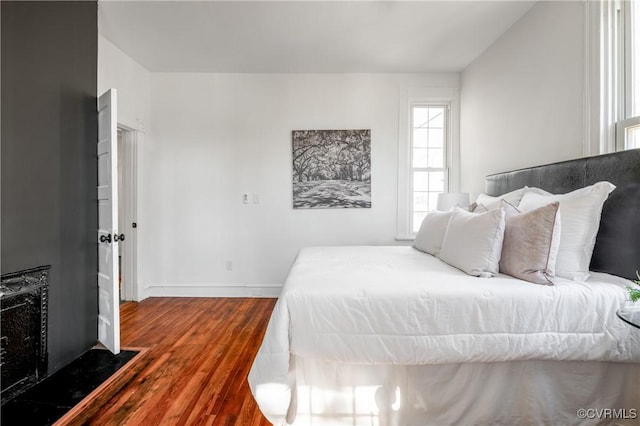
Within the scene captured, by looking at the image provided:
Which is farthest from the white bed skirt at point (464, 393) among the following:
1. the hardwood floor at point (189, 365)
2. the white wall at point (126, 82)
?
the white wall at point (126, 82)

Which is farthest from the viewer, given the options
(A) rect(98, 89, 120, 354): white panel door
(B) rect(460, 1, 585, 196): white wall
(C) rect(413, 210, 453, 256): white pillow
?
(C) rect(413, 210, 453, 256): white pillow

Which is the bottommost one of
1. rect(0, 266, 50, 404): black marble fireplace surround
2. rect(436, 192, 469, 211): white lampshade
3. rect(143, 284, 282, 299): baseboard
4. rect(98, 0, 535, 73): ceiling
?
rect(143, 284, 282, 299): baseboard

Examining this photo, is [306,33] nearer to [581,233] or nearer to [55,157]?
[55,157]

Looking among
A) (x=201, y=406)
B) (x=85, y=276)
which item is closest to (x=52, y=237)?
(x=85, y=276)

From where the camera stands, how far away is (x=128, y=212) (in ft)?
11.6

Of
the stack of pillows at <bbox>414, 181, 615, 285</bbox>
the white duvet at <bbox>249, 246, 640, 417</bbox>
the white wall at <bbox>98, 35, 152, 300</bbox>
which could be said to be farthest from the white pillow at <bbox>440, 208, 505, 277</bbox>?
the white wall at <bbox>98, 35, 152, 300</bbox>

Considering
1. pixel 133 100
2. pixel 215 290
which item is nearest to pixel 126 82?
pixel 133 100

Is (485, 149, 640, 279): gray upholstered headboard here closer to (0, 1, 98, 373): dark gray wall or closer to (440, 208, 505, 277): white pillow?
(440, 208, 505, 277): white pillow

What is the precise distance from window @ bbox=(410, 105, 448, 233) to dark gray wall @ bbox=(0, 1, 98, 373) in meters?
3.30

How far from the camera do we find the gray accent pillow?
1.49m

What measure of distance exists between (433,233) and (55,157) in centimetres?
275

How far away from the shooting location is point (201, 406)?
1670 mm

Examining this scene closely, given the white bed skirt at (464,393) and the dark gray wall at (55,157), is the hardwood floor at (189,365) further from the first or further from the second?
the dark gray wall at (55,157)

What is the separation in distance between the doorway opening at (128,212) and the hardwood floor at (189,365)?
253mm
